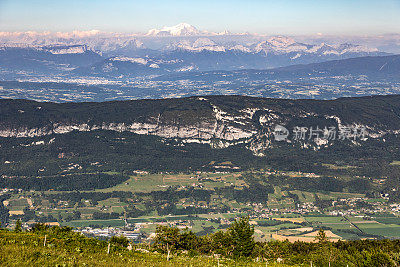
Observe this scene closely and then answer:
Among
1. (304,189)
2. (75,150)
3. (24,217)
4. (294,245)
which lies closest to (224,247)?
(294,245)

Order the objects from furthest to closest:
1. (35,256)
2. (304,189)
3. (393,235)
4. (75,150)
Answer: (75,150), (304,189), (393,235), (35,256)

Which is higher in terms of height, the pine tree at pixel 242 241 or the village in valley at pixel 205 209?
the pine tree at pixel 242 241

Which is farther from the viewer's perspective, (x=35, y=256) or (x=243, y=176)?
(x=243, y=176)

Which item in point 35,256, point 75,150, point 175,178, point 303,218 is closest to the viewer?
point 35,256

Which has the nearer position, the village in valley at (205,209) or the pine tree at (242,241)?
the pine tree at (242,241)

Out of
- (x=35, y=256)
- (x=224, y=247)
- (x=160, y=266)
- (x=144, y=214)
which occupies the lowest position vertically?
(x=144, y=214)

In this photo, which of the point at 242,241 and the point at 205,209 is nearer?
the point at 242,241

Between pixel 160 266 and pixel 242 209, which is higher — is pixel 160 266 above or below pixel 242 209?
above

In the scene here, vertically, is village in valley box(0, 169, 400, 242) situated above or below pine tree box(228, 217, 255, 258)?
below

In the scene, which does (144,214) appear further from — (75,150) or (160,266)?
(160,266)

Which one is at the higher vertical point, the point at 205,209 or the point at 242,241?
the point at 242,241

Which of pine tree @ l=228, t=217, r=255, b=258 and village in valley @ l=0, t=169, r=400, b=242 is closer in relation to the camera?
pine tree @ l=228, t=217, r=255, b=258
